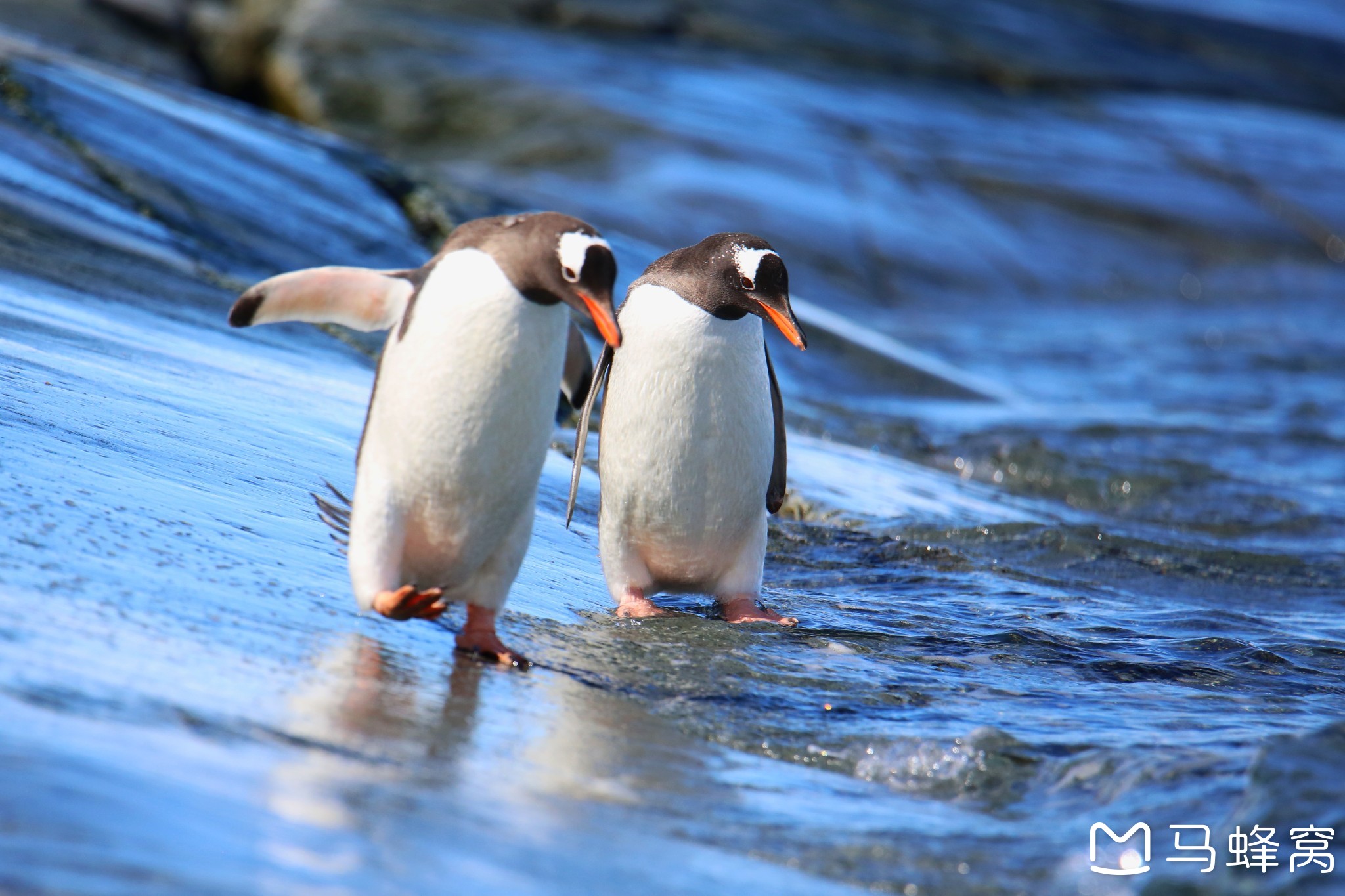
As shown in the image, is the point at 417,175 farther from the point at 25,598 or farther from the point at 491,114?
the point at 25,598

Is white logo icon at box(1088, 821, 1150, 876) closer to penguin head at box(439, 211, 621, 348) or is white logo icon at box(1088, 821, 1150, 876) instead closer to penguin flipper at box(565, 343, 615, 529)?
penguin head at box(439, 211, 621, 348)

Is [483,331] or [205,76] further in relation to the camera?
[205,76]

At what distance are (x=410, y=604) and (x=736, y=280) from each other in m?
1.41

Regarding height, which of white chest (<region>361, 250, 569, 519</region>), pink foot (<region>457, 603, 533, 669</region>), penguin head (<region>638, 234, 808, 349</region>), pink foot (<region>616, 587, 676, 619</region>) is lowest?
pink foot (<region>616, 587, 676, 619</region>)

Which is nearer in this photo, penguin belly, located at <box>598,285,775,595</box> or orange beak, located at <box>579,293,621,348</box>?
orange beak, located at <box>579,293,621,348</box>

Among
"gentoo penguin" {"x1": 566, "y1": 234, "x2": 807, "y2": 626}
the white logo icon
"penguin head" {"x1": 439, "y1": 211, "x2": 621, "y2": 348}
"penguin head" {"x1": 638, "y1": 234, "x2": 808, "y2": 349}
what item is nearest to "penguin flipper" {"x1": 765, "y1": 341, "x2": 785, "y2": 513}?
"gentoo penguin" {"x1": 566, "y1": 234, "x2": 807, "y2": 626}

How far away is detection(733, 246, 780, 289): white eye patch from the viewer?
A: 4.02m

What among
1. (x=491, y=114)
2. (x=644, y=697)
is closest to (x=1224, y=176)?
(x=491, y=114)

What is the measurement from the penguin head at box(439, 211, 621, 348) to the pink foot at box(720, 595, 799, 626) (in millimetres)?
1333

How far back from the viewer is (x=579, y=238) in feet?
9.96

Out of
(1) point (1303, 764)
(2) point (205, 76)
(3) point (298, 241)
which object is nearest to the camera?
(1) point (1303, 764)

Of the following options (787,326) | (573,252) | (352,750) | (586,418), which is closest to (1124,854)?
(352,750)

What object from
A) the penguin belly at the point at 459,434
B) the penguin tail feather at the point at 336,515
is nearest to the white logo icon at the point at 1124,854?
the penguin belly at the point at 459,434

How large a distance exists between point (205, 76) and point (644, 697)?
15.9m
